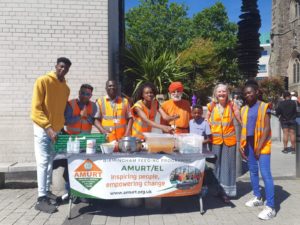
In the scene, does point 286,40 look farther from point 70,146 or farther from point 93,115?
point 70,146

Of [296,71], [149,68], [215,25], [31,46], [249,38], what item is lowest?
[149,68]

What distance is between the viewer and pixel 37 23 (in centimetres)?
707

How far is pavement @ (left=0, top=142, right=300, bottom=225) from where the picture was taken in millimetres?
4609

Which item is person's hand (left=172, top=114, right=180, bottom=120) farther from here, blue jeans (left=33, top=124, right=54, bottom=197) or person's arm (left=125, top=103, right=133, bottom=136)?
blue jeans (left=33, top=124, right=54, bottom=197)

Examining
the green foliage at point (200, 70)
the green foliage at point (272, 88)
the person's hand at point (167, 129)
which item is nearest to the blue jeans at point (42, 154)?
the person's hand at point (167, 129)

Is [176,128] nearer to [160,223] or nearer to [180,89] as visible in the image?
[180,89]

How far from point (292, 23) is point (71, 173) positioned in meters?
44.4

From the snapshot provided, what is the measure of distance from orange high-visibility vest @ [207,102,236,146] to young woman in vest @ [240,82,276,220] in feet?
1.02

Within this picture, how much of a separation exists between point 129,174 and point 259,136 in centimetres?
185

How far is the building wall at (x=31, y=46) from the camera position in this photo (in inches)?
276

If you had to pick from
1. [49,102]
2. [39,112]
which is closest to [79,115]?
[49,102]

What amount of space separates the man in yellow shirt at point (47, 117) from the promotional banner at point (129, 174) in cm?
59

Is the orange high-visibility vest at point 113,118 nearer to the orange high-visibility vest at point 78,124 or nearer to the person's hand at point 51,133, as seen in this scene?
the orange high-visibility vest at point 78,124

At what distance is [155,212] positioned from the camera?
4.95 m
